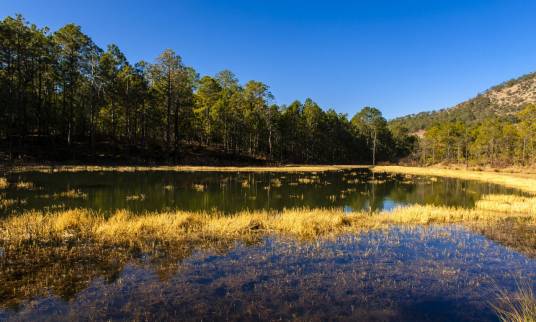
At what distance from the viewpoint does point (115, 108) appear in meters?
68.9

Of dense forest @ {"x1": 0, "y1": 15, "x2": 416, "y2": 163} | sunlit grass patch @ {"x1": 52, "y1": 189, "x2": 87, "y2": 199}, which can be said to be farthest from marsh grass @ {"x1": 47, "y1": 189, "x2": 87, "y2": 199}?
dense forest @ {"x1": 0, "y1": 15, "x2": 416, "y2": 163}

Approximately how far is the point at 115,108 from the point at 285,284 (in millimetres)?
70768

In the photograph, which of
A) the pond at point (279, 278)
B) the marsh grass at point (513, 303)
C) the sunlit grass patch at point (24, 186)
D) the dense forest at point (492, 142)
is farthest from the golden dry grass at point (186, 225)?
the dense forest at point (492, 142)

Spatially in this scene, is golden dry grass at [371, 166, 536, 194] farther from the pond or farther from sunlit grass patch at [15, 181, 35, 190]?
sunlit grass patch at [15, 181, 35, 190]

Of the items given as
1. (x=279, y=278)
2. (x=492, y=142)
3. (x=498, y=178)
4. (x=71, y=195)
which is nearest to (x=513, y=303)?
(x=279, y=278)

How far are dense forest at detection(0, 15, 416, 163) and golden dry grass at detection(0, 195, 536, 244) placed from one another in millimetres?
42672

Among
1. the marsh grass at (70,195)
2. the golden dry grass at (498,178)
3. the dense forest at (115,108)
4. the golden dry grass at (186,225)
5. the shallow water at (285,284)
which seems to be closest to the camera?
the shallow water at (285,284)

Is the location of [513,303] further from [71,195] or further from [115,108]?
[115,108]

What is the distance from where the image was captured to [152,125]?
77375 millimetres

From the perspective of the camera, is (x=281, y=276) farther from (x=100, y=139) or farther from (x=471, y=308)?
(x=100, y=139)

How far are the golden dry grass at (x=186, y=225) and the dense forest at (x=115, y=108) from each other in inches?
1680

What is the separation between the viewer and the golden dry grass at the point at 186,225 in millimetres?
12759

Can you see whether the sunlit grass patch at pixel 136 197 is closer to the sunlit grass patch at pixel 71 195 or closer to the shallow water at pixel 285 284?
the sunlit grass patch at pixel 71 195

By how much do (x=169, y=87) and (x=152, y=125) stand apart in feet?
51.4
